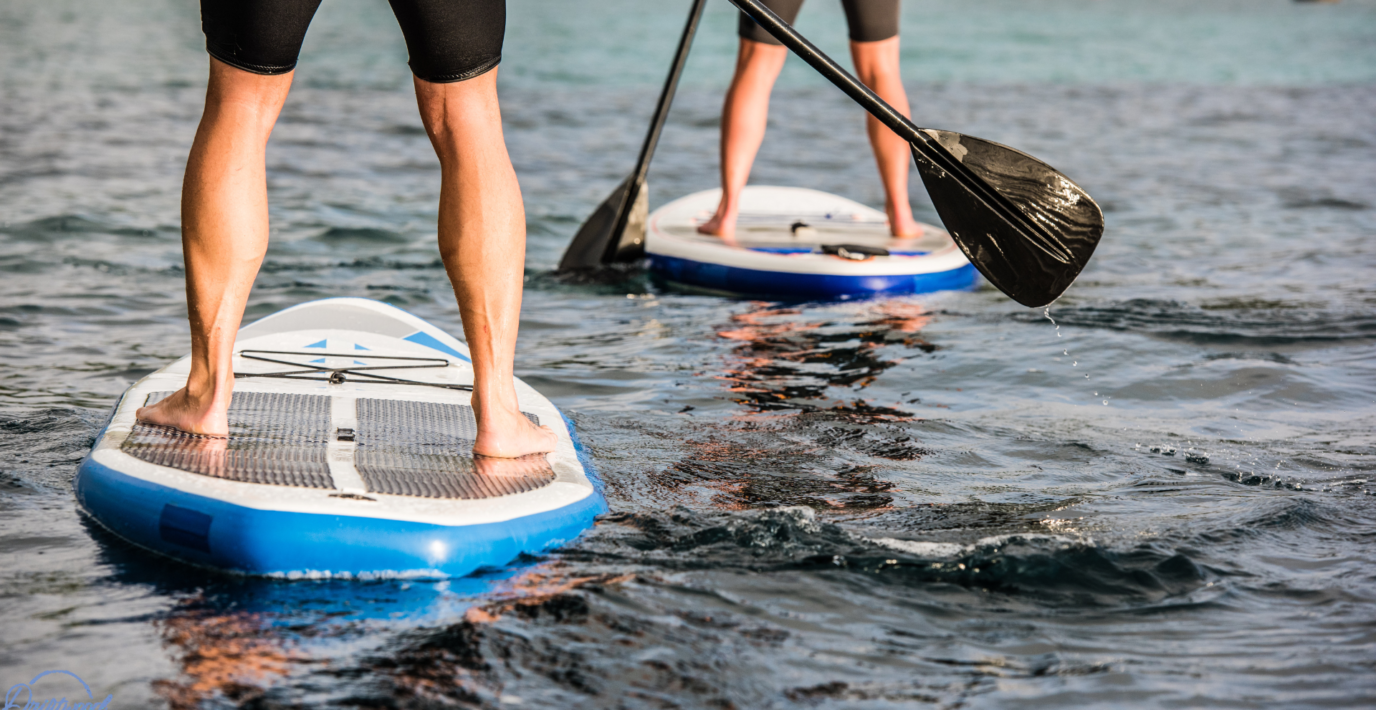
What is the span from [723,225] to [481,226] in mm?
2811

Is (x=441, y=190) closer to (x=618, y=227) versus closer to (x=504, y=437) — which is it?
(x=504, y=437)

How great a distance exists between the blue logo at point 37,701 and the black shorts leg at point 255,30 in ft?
3.52

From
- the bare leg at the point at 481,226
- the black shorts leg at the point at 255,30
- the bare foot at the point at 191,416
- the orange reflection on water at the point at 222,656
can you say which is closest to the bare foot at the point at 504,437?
the bare leg at the point at 481,226

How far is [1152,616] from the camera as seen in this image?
6.33ft

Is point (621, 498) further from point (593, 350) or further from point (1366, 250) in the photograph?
point (1366, 250)

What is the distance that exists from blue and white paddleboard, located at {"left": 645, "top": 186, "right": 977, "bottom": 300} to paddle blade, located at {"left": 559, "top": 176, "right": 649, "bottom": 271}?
91 millimetres

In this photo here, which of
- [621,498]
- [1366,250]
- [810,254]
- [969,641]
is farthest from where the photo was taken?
[1366,250]

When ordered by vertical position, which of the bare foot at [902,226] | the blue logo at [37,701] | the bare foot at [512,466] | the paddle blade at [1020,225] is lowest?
the blue logo at [37,701]

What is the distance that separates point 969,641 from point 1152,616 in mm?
322

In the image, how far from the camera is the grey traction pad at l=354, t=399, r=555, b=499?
84.0 inches

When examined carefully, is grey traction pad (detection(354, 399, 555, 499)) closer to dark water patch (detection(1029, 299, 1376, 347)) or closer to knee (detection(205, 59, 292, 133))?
knee (detection(205, 59, 292, 133))

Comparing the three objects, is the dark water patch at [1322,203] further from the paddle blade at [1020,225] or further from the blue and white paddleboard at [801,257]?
the paddle blade at [1020,225]

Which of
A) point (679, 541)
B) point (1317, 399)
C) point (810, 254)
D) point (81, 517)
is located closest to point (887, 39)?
point (810, 254)

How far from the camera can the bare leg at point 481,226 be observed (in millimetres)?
2227
